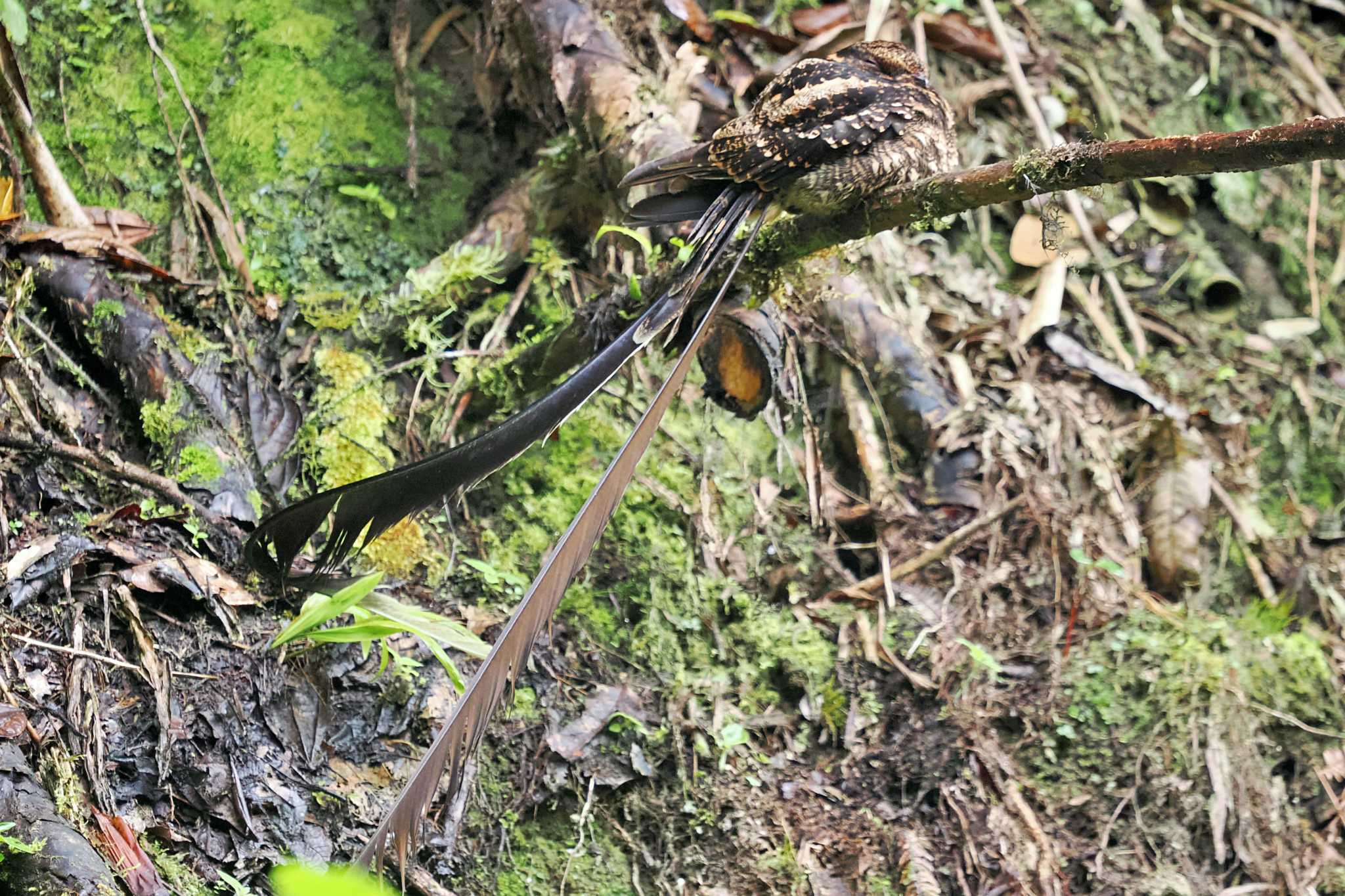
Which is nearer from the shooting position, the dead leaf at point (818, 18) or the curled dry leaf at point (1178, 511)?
the curled dry leaf at point (1178, 511)

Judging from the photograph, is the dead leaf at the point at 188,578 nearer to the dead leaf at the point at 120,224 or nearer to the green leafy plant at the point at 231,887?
the green leafy plant at the point at 231,887

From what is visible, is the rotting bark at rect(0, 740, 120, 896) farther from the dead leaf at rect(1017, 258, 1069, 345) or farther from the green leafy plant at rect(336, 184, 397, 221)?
the dead leaf at rect(1017, 258, 1069, 345)

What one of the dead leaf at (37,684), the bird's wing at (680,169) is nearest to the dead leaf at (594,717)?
the dead leaf at (37,684)

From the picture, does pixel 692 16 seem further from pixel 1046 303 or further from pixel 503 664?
pixel 503 664

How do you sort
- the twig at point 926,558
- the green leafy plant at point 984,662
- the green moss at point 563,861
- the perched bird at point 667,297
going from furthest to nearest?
the twig at point 926,558, the green leafy plant at point 984,662, the green moss at point 563,861, the perched bird at point 667,297

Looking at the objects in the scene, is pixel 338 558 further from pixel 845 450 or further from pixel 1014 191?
pixel 845 450

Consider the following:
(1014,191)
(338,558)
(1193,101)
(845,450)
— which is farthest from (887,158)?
(1193,101)

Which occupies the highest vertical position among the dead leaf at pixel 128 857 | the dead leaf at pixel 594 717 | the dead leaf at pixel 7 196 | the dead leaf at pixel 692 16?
the dead leaf at pixel 7 196

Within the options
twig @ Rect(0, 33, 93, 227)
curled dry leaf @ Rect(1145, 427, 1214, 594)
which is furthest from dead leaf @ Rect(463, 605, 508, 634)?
curled dry leaf @ Rect(1145, 427, 1214, 594)
